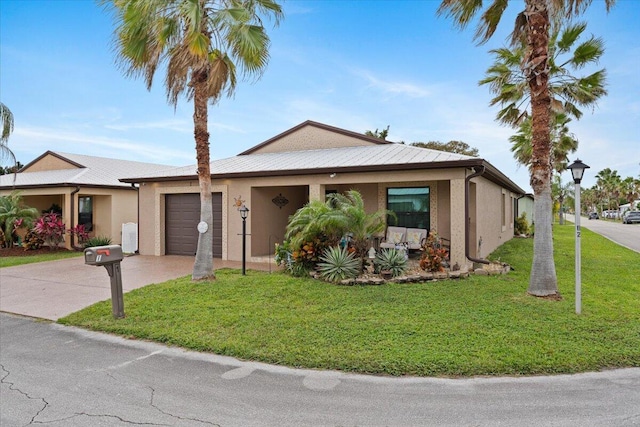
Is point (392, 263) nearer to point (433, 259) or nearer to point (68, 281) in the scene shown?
point (433, 259)

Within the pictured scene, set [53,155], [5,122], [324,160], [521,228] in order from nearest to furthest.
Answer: [324,160] < [5,122] < [53,155] < [521,228]

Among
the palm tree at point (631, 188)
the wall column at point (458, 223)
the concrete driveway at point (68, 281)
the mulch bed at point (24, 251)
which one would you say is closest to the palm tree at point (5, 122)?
the mulch bed at point (24, 251)

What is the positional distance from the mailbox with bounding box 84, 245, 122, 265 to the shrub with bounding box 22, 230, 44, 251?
43.1 feet

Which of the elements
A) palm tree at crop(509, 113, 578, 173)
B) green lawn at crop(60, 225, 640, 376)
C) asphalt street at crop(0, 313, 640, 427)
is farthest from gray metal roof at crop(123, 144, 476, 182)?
palm tree at crop(509, 113, 578, 173)

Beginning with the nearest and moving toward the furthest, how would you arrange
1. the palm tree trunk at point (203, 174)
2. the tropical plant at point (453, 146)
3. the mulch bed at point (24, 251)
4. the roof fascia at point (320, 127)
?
the palm tree trunk at point (203, 174) → the roof fascia at point (320, 127) → the mulch bed at point (24, 251) → the tropical plant at point (453, 146)

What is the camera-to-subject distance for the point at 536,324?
557 centimetres

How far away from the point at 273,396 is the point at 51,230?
53.7 ft

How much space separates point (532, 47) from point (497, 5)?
5.03 feet

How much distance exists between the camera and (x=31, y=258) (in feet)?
45.6

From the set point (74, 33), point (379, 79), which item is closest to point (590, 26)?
point (379, 79)

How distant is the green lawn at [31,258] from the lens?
12.8m

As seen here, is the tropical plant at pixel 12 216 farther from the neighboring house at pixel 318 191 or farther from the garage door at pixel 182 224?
the garage door at pixel 182 224

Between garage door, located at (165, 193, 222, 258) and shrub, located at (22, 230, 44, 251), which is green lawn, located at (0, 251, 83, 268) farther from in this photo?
garage door, located at (165, 193, 222, 258)

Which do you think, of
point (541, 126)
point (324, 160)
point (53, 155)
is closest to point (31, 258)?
point (53, 155)
